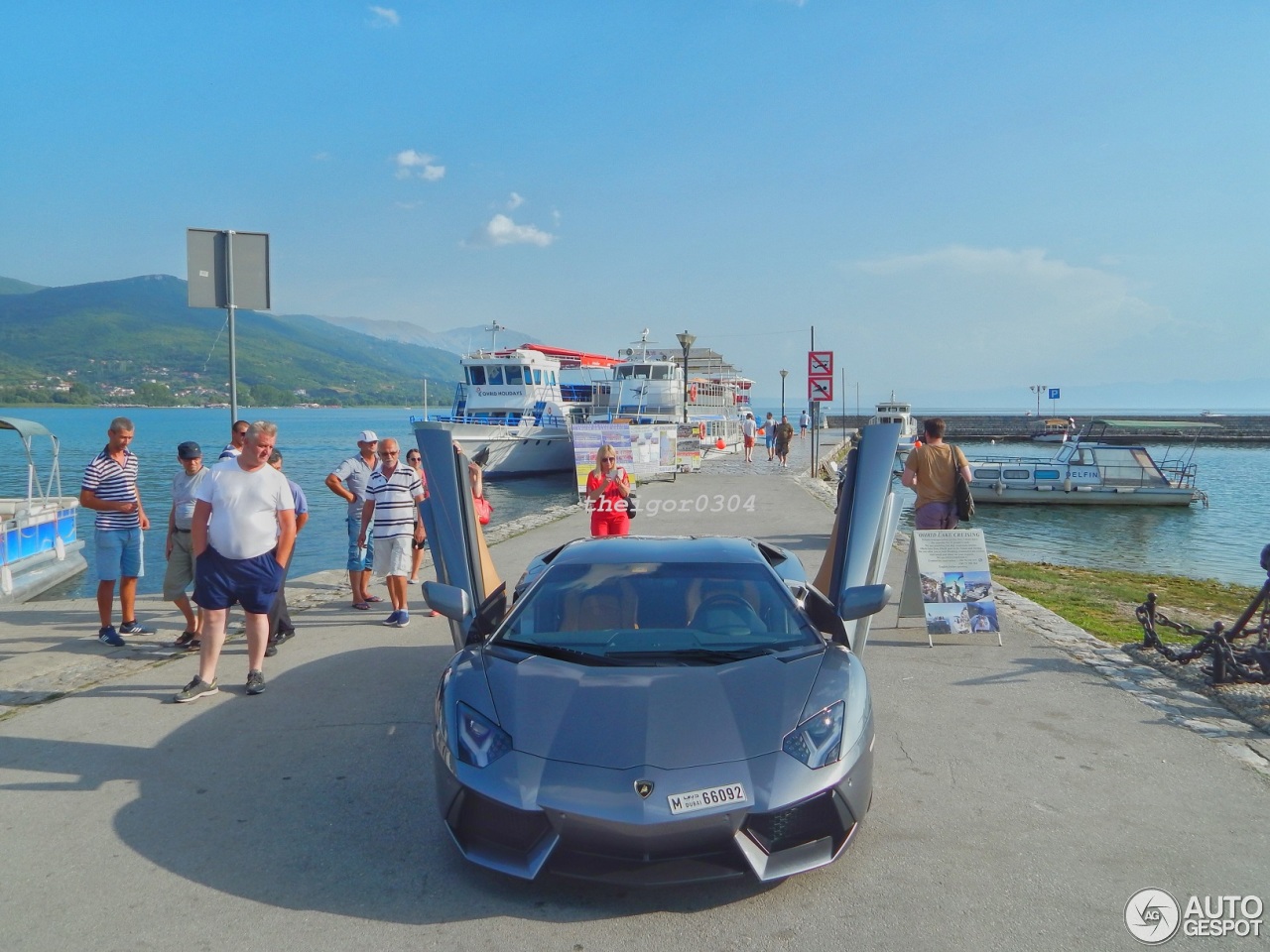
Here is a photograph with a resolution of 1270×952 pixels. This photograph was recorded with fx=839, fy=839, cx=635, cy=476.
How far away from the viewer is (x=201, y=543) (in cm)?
562

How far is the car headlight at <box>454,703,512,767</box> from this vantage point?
11.0 feet

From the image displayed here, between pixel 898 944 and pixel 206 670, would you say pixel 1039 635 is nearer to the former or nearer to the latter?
pixel 898 944

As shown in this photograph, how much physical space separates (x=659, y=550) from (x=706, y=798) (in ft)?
6.66

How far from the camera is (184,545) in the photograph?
7.19 meters

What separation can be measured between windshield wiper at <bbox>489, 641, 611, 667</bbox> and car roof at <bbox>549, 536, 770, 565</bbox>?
29.4 inches

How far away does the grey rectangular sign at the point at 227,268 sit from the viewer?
759 cm

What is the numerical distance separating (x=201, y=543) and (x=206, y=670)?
897 millimetres

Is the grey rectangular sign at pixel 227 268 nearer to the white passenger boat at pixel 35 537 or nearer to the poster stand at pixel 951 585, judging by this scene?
the poster stand at pixel 951 585

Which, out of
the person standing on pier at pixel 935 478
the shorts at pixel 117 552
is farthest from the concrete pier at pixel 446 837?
the person standing on pier at pixel 935 478

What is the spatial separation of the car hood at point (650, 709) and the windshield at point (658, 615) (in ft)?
0.64

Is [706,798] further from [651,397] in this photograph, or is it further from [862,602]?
[651,397]

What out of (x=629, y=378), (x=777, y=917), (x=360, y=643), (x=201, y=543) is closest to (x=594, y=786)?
(x=777, y=917)

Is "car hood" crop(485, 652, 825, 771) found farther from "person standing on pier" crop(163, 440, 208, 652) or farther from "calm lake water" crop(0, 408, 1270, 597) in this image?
"calm lake water" crop(0, 408, 1270, 597)

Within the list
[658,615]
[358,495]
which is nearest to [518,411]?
[358,495]
